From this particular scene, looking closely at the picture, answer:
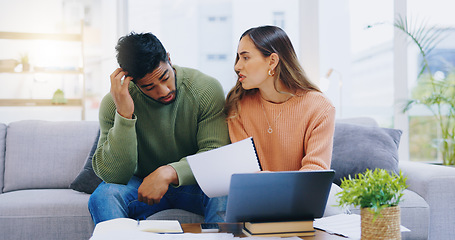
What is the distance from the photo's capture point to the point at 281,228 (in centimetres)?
120

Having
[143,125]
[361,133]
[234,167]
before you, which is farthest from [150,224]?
[361,133]

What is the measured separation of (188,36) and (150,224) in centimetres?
297

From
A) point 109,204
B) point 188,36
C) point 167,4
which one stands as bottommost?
point 109,204

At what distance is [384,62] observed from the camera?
3.89 metres

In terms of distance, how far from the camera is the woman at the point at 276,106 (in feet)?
5.84

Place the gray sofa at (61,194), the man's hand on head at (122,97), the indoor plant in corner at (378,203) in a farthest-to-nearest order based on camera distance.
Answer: the gray sofa at (61,194), the man's hand on head at (122,97), the indoor plant in corner at (378,203)

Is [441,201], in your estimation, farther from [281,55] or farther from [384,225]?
[384,225]

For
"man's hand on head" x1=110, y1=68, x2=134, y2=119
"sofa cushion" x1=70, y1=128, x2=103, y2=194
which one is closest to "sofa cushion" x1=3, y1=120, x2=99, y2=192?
"sofa cushion" x1=70, y1=128, x2=103, y2=194

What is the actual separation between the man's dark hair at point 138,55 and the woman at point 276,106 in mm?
339

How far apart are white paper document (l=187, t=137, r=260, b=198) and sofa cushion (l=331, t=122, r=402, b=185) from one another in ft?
3.43

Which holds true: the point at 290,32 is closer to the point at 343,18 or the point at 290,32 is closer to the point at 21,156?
the point at 343,18

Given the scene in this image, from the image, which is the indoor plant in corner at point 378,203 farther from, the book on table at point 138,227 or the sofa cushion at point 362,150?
the sofa cushion at point 362,150

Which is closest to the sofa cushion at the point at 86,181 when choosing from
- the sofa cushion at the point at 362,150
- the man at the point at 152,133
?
the man at the point at 152,133

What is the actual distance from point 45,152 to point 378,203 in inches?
81.9
